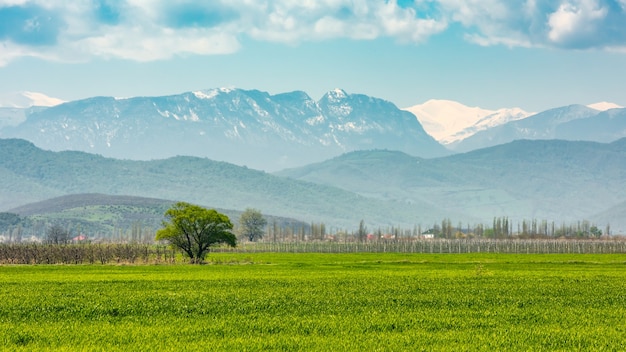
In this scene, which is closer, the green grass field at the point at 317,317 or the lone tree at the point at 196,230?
the green grass field at the point at 317,317

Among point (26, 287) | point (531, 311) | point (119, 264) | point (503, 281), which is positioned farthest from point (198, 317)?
point (119, 264)

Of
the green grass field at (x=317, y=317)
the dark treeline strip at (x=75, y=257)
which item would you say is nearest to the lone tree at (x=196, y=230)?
the dark treeline strip at (x=75, y=257)

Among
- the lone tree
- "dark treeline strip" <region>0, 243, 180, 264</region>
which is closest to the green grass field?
the lone tree

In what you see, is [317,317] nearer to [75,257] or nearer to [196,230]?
[196,230]

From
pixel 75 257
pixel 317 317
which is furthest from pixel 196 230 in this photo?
pixel 317 317

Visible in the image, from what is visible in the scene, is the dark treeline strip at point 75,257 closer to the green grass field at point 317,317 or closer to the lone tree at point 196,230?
the lone tree at point 196,230

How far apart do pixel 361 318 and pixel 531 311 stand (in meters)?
8.09

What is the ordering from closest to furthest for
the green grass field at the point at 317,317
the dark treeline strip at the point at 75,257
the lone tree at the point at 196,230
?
the green grass field at the point at 317,317 → the lone tree at the point at 196,230 → the dark treeline strip at the point at 75,257

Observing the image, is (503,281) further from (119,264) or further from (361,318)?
(119,264)

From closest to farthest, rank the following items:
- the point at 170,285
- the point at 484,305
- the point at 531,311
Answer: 1. the point at 531,311
2. the point at 484,305
3. the point at 170,285

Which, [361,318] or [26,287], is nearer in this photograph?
[361,318]

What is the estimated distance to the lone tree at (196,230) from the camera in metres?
105

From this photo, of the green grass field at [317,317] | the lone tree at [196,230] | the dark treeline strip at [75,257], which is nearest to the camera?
the green grass field at [317,317]

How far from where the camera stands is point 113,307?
1609 inches
